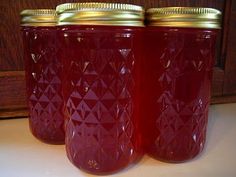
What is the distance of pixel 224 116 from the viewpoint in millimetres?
629

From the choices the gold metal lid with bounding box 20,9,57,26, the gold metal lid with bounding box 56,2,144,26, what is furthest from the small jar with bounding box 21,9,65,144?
the gold metal lid with bounding box 56,2,144,26

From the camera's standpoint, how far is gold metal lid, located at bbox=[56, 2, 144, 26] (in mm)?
325

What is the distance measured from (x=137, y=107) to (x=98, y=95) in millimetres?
77

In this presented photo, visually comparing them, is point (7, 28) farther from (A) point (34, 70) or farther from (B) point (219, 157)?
(B) point (219, 157)

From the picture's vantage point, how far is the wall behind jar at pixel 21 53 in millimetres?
545

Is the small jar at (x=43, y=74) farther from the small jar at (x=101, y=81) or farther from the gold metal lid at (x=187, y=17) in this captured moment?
the gold metal lid at (x=187, y=17)

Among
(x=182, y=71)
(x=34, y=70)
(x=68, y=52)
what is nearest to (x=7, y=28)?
(x=34, y=70)

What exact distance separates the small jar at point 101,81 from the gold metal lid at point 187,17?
1.2 inches

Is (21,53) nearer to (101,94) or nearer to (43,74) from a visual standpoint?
(43,74)

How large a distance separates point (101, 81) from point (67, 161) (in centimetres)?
16

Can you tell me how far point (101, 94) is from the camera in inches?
14.4

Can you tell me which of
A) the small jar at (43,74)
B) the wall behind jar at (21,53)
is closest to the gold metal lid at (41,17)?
the small jar at (43,74)

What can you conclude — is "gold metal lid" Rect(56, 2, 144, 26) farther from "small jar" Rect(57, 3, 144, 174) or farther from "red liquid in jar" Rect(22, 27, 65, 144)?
"red liquid in jar" Rect(22, 27, 65, 144)

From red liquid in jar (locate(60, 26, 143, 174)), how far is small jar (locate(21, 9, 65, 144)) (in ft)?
0.23
